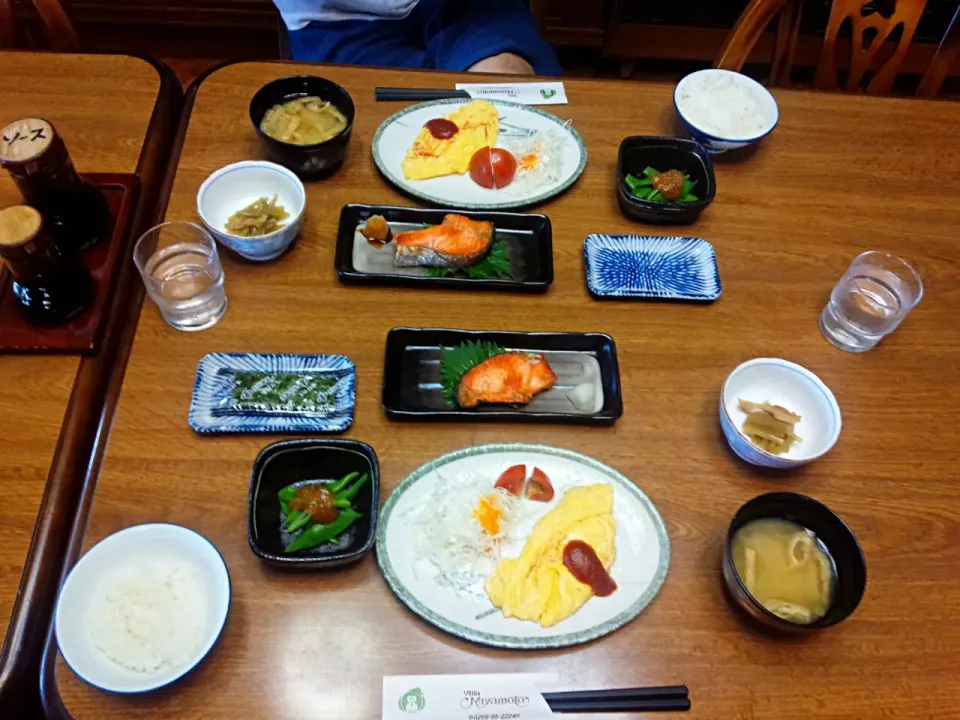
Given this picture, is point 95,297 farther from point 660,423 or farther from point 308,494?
point 660,423

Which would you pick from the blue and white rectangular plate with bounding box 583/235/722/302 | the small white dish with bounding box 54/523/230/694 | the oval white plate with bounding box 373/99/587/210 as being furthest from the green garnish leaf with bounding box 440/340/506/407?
the small white dish with bounding box 54/523/230/694

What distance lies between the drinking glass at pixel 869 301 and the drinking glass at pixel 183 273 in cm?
134

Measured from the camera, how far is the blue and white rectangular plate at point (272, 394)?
1349 millimetres

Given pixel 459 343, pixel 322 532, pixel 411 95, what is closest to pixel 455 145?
pixel 411 95

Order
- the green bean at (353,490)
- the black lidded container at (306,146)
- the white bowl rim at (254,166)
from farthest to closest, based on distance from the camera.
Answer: the black lidded container at (306,146) → the white bowl rim at (254,166) → the green bean at (353,490)

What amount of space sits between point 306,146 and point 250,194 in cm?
18

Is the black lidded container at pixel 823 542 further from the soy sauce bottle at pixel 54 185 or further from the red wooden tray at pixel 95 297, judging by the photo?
the soy sauce bottle at pixel 54 185

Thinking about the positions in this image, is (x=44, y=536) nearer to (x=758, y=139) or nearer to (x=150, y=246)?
(x=150, y=246)

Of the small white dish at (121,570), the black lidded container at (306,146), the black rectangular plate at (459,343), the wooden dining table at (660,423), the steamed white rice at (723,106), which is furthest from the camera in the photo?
the steamed white rice at (723,106)

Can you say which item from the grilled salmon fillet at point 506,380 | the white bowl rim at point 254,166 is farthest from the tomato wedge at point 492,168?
the grilled salmon fillet at point 506,380

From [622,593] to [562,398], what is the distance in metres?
0.42

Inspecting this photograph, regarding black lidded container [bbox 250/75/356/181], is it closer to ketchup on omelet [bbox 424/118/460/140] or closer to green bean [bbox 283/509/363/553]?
ketchup on omelet [bbox 424/118/460/140]

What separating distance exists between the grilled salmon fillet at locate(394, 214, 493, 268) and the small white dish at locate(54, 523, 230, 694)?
0.77m

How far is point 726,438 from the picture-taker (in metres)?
1.39
